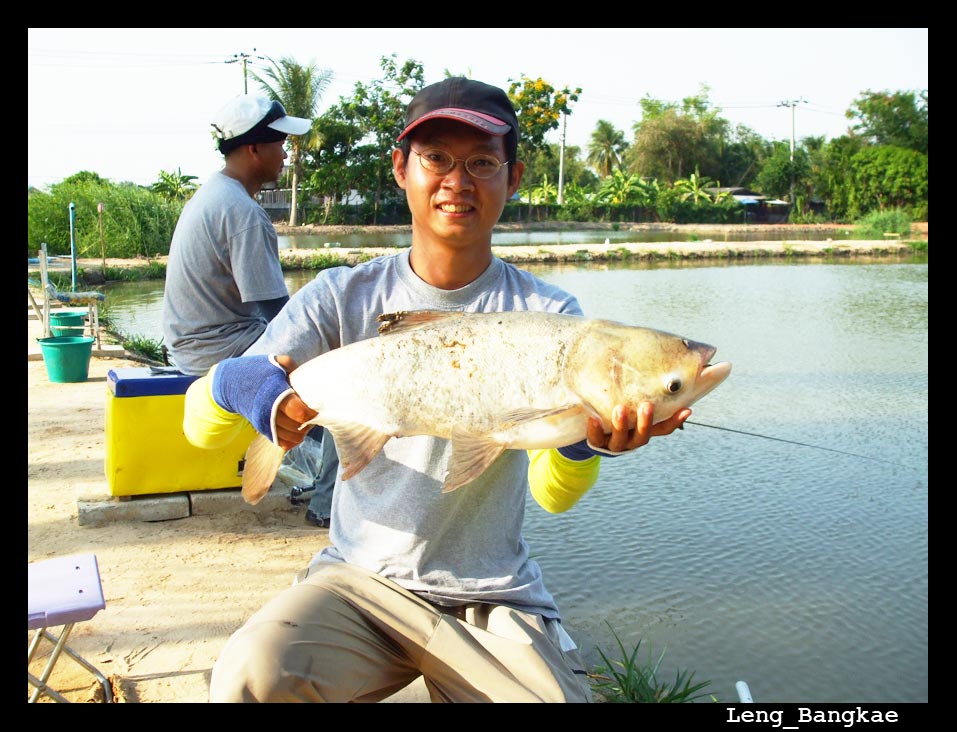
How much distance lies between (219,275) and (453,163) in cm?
250

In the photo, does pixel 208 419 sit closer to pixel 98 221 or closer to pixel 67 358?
pixel 67 358

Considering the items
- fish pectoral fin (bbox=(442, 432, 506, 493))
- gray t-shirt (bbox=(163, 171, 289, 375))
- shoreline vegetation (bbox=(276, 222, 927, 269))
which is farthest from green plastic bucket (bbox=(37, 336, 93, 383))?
shoreline vegetation (bbox=(276, 222, 927, 269))

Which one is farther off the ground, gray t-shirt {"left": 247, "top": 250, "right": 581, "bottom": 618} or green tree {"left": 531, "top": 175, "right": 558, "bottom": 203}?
green tree {"left": 531, "top": 175, "right": 558, "bottom": 203}

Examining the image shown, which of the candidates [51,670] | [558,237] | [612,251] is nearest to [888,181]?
[558,237]

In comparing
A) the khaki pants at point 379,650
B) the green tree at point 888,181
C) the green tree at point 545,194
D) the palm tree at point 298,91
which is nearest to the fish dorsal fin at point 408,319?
the khaki pants at point 379,650

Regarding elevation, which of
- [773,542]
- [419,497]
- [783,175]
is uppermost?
[783,175]

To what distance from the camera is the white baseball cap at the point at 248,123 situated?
4.67 metres

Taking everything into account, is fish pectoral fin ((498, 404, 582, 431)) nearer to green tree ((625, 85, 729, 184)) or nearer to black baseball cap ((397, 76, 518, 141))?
black baseball cap ((397, 76, 518, 141))

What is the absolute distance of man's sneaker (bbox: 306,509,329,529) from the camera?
16.5ft

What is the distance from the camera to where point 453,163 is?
7.87ft

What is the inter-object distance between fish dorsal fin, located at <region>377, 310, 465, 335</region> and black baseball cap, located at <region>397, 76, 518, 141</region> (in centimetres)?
51

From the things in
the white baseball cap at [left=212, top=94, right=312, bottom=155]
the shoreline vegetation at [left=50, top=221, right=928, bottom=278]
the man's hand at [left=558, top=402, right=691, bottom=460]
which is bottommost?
the man's hand at [left=558, top=402, right=691, bottom=460]

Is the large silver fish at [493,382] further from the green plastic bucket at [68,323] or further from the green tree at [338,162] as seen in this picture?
the green tree at [338,162]

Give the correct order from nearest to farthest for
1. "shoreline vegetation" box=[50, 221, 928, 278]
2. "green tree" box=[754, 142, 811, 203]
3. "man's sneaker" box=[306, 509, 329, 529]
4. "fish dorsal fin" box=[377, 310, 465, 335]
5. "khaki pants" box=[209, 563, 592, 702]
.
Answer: "khaki pants" box=[209, 563, 592, 702], "fish dorsal fin" box=[377, 310, 465, 335], "man's sneaker" box=[306, 509, 329, 529], "shoreline vegetation" box=[50, 221, 928, 278], "green tree" box=[754, 142, 811, 203]
